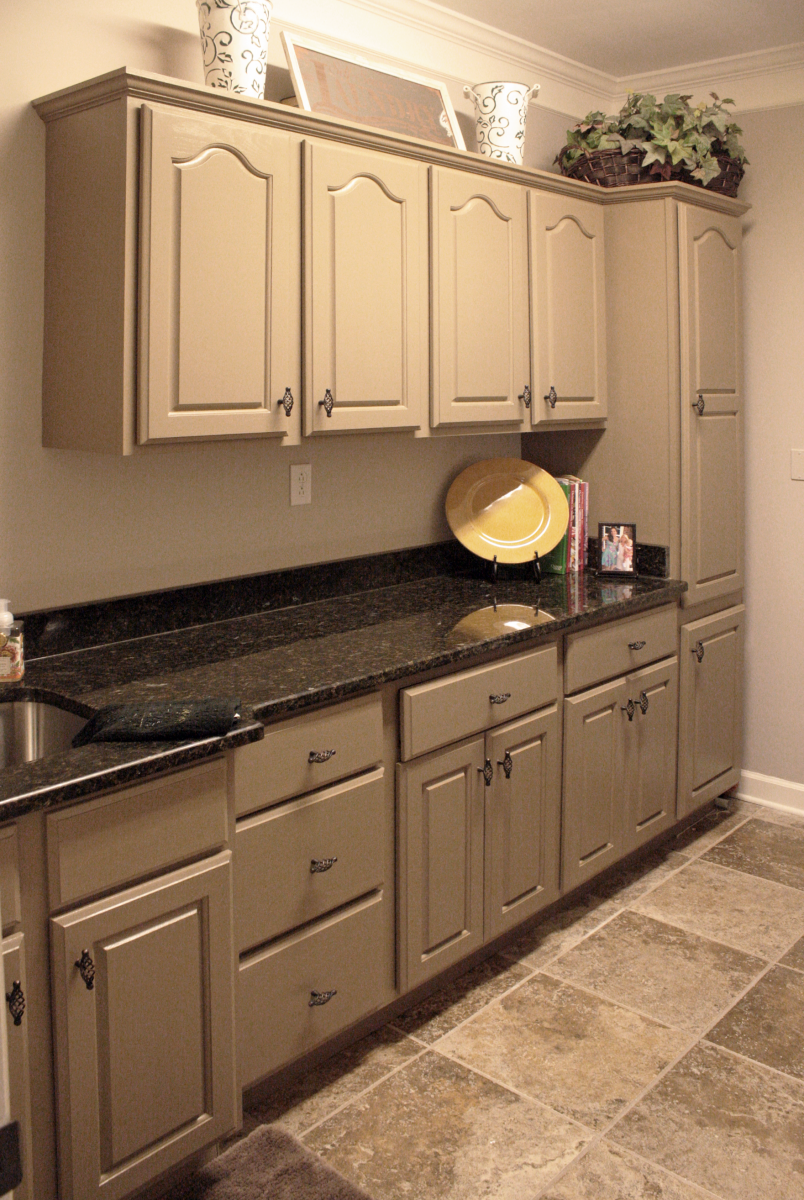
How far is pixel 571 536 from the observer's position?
3.40 metres

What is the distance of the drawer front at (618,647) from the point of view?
288 centimetres

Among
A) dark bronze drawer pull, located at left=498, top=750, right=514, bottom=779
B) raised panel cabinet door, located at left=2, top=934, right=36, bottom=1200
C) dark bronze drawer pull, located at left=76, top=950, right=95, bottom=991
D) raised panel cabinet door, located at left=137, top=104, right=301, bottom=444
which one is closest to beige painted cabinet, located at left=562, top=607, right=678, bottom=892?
dark bronze drawer pull, located at left=498, top=750, right=514, bottom=779

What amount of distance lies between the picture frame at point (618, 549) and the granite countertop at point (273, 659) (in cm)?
20

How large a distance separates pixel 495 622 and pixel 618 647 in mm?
506

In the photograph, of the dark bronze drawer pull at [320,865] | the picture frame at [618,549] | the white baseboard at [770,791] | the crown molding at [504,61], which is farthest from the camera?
the white baseboard at [770,791]

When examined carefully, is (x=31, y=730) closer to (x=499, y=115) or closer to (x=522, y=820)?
(x=522, y=820)

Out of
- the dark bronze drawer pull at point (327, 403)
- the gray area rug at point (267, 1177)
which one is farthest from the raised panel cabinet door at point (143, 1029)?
the dark bronze drawer pull at point (327, 403)

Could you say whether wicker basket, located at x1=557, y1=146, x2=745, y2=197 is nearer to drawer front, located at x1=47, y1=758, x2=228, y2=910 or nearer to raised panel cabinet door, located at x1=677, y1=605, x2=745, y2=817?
raised panel cabinet door, located at x1=677, y1=605, x2=745, y2=817

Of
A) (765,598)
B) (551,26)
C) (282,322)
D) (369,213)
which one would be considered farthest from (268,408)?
(765,598)

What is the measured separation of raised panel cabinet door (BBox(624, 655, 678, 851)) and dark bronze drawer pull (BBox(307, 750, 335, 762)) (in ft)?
4.04

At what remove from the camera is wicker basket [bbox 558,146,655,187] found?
326 centimetres

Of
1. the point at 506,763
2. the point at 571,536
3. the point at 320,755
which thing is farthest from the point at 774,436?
the point at 320,755

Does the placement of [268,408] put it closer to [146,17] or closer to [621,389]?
[146,17]

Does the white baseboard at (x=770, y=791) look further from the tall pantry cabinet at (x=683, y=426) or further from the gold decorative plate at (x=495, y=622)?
the gold decorative plate at (x=495, y=622)
